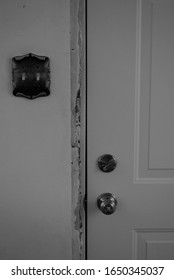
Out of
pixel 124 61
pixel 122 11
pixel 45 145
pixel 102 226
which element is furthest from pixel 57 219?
pixel 122 11

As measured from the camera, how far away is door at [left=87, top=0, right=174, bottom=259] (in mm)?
808

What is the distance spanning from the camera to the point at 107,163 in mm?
852

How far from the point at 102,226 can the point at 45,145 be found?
386 mm

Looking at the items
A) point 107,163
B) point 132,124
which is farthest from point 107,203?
point 132,124

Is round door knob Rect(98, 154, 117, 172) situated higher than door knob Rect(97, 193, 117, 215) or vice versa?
round door knob Rect(98, 154, 117, 172)

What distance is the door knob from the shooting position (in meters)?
0.84

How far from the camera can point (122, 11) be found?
2.64 feet

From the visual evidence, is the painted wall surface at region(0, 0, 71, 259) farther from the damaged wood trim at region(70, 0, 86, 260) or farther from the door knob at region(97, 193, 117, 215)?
the door knob at region(97, 193, 117, 215)

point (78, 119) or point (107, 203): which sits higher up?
point (78, 119)

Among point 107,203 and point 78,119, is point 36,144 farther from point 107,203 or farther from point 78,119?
point 107,203

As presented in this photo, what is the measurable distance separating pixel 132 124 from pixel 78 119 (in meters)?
0.20

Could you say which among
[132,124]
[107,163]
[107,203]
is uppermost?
[132,124]

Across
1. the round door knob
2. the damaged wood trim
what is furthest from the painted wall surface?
the round door knob

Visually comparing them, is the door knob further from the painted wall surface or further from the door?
the painted wall surface
